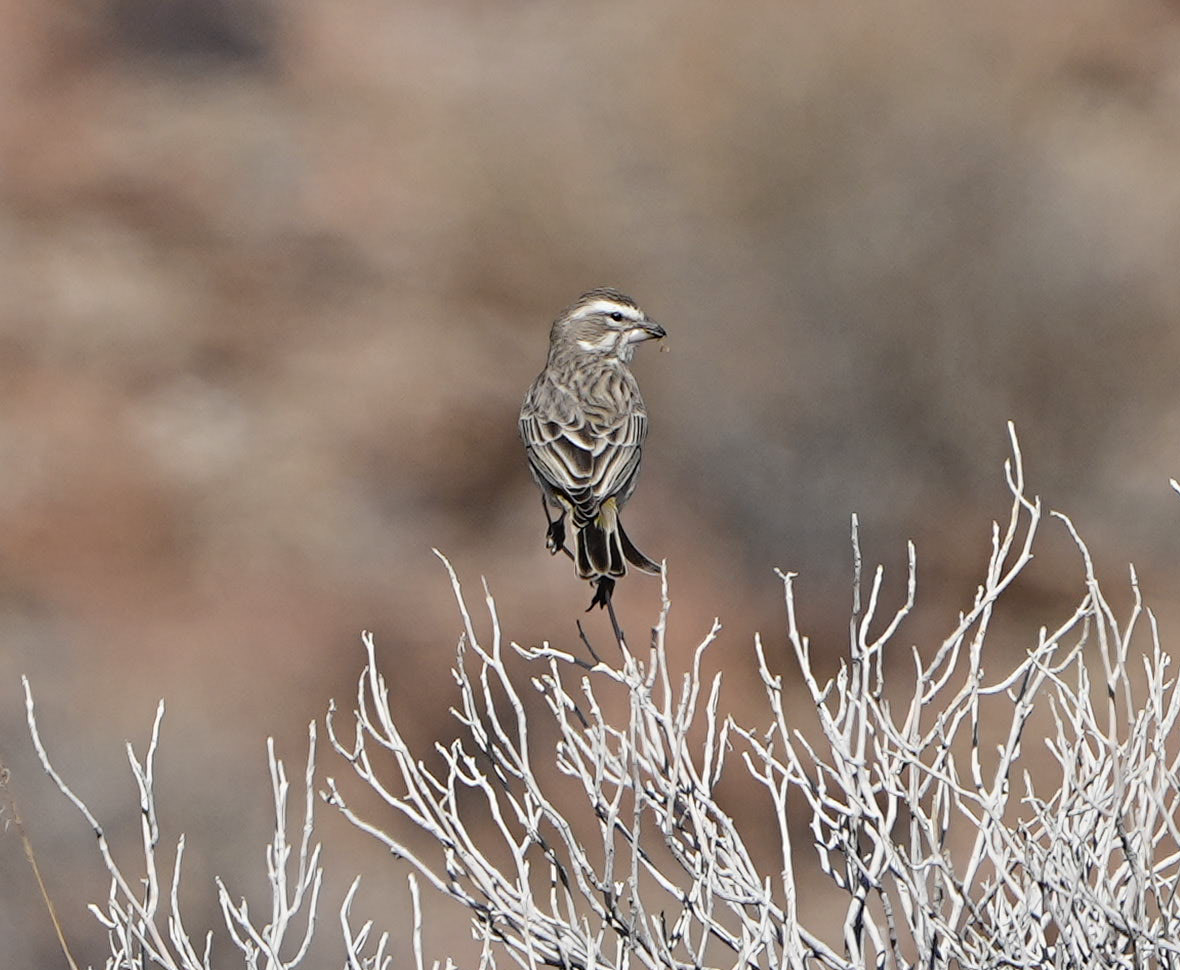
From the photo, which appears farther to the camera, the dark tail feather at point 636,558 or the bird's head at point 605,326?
the bird's head at point 605,326

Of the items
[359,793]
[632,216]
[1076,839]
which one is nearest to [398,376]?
[632,216]

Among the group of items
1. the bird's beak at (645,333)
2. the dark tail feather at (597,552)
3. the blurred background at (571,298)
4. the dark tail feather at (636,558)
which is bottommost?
the blurred background at (571,298)

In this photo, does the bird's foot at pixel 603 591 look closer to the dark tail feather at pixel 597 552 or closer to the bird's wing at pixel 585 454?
the dark tail feather at pixel 597 552

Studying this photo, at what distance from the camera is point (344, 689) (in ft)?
46.0

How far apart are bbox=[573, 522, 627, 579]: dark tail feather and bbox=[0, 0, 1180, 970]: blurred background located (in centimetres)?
887

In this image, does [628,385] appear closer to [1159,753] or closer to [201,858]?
[1159,753]

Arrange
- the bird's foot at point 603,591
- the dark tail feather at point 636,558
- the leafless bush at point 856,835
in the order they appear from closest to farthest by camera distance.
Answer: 1. the leafless bush at point 856,835
2. the bird's foot at point 603,591
3. the dark tail feather at point 636,558

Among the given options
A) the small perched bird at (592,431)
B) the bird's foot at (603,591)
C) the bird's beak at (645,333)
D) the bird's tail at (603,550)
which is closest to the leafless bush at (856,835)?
the bird's foot at (603,591)

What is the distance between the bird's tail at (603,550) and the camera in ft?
17.5

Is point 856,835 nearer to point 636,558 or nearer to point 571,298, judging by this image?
point 636,558

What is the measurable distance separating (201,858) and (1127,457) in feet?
27.9

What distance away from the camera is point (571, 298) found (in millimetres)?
15320

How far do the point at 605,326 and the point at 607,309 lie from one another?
11cm

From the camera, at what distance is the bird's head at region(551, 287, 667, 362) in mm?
7266
